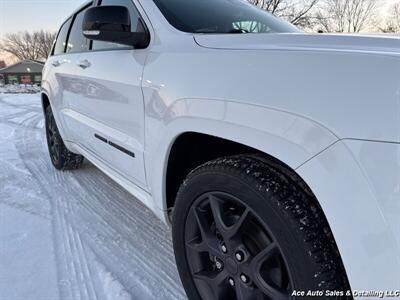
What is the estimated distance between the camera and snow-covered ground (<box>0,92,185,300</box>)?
2152 mm

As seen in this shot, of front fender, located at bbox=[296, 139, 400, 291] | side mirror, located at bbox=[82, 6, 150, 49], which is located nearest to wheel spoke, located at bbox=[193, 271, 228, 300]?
front fender, located at bbox=[296, 139, 400, 291]

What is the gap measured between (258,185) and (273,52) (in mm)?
483

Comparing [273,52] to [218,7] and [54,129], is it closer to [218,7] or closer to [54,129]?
[218,7]

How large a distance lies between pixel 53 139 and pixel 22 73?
57443mm

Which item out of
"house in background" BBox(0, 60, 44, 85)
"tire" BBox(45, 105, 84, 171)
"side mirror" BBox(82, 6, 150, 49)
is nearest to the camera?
"side mirror" BBox(82, 6, 150, 49)

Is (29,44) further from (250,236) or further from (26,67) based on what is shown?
(250,236)

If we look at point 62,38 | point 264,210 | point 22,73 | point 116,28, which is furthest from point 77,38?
point 22,73

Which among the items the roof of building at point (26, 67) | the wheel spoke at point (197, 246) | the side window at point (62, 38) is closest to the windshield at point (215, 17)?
the wheel spoke at point (197, 246)

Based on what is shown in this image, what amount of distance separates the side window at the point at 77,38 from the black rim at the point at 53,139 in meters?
1.07

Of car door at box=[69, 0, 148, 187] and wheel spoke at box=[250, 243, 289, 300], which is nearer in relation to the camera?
wheel spoke at box=[250, 243, 289, 300]

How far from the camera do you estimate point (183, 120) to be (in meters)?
1.67

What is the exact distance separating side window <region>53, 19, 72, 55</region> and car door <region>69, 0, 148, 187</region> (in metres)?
1.25

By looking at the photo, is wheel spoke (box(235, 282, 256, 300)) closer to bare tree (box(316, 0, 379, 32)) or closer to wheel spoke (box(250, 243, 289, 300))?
wheel spoke (box(250, 243, 289, 300))

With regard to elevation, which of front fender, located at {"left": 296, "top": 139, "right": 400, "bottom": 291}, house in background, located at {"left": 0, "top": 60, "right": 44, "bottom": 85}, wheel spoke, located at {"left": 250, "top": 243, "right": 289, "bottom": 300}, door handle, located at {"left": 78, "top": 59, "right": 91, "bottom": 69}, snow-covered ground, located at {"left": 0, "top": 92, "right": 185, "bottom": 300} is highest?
door handle, located at {"left": 78, "top": 59, "right": 91, "bottom": 69}
